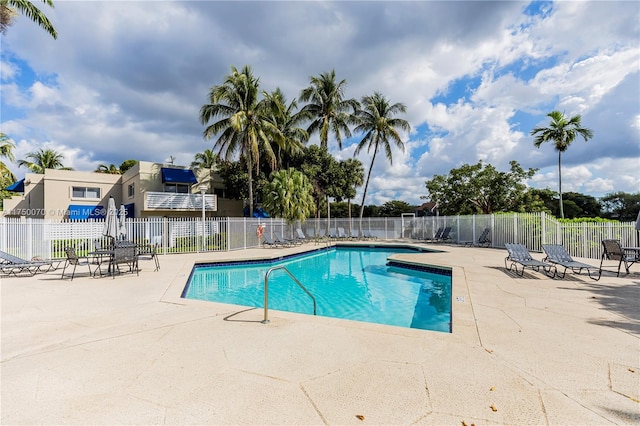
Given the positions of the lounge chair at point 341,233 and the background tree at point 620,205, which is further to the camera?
the background tree at point 620,205

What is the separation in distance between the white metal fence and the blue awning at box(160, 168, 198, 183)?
8.41 metres

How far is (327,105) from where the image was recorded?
24.6m

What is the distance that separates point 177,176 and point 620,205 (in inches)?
2379

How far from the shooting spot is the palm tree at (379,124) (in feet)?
77.7

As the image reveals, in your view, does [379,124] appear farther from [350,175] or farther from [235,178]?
[235,178]

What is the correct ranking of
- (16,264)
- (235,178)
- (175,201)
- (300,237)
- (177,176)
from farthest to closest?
1. (235,178)
2. (177,176)
3. (175,201)
4. (300,237)
5. (16,264)

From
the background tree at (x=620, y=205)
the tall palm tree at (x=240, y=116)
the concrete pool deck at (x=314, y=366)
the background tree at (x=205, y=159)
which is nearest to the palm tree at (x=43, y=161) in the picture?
the background tree at (x=205, y=159)

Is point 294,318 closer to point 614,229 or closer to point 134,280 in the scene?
point 134,280

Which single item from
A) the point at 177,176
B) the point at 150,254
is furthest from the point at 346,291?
the point at 177,176

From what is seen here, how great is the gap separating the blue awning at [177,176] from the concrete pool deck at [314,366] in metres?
18.8

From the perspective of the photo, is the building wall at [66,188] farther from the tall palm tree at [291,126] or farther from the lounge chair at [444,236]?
the lounge chair at [444,236]

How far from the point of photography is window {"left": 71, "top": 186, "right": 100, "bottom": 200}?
23.8 meters

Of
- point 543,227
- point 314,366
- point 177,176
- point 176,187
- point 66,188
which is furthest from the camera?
point 176,187

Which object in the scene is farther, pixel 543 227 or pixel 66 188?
pixel 66 188
